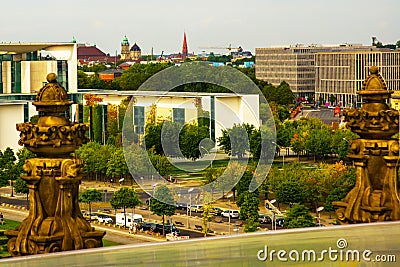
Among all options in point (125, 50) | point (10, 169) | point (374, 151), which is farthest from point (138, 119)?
point (125, 50)

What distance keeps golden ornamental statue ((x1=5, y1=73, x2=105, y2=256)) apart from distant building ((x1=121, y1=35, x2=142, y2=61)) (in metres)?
154

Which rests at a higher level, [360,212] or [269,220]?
[360,212]

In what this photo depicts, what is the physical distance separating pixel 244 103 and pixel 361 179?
4458 centimetres

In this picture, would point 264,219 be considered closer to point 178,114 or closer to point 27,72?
point 178,114

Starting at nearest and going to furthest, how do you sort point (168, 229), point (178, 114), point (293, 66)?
point (168, 229) < point (178, 114) < point (293, 66)

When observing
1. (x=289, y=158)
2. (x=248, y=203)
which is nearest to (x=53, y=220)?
(x=248, y=203)

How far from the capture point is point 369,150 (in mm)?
5340

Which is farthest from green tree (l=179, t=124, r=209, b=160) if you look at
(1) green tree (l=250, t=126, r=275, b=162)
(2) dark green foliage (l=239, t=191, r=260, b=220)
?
(2) dark green foliage (l=239, t=191, r=260, b=220)

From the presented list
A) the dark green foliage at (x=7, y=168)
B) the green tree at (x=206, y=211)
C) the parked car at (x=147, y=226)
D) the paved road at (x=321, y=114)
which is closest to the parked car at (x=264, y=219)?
the green tree at (x=206, y=211)

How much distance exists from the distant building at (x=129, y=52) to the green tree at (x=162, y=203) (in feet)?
419

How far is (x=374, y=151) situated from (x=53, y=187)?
1.71m

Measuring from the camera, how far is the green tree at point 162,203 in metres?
29.6

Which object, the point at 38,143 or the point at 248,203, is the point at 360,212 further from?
the point at 248,203

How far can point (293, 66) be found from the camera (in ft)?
344
